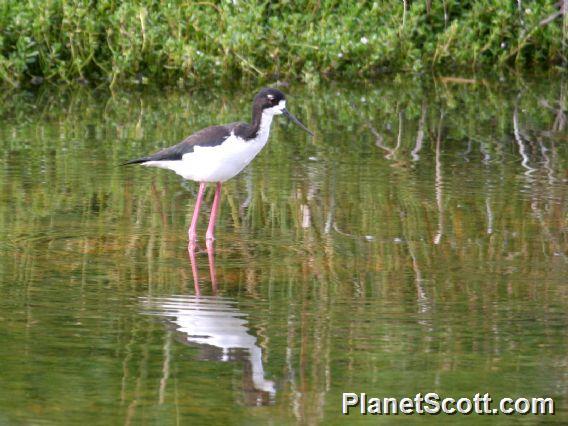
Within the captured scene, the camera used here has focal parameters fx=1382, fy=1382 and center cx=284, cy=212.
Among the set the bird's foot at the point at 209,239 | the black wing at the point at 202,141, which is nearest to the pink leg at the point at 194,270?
the bird's foot at the point at 209,239

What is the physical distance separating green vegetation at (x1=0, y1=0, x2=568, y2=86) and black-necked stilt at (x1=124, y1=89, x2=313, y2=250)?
248 inches

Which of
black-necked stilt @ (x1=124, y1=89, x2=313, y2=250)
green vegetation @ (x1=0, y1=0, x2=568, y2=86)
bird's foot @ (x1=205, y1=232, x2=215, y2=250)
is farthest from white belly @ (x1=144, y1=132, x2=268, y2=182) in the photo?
green vegetation @ (x1=0, y1=0, x2=568, y2=86)

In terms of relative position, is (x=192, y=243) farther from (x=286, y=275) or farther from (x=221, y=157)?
(x=286, y=275)

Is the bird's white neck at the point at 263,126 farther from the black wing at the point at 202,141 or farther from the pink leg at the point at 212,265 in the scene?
the pink leg at the point at 212,265

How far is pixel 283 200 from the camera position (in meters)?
9.21

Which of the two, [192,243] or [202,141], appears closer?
[192,243]

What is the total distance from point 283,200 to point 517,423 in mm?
4103

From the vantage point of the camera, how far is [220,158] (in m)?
8.12

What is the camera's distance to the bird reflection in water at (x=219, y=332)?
5.66m

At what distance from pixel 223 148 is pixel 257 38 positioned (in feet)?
22.4

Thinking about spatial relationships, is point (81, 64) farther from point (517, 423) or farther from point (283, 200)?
point (517, 423)

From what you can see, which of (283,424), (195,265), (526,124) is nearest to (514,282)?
(195,265)

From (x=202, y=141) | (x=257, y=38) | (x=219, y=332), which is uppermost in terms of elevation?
(x=257, y=38)

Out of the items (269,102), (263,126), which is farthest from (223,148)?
(269,102)
